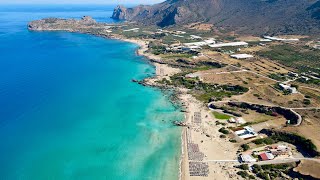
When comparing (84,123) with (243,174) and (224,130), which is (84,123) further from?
(243,174)

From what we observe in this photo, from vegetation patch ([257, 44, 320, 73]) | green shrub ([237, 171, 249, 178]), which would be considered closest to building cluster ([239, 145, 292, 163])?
green shrub ([237, 171, 249, 178])

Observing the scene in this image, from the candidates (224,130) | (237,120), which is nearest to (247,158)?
(224,130)

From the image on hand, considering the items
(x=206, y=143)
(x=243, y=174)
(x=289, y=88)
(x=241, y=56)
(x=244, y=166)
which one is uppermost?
(x=241, y=56)

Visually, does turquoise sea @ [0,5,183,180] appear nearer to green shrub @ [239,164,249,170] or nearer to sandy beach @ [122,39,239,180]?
sandy beach @ [122,39,239,180]

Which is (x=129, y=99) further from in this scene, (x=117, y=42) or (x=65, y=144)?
(x=117, y=42)

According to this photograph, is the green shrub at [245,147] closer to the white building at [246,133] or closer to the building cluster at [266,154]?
the building cluster at [266,154]

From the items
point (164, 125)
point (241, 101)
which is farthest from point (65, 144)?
point (241, 101)

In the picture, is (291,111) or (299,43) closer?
(291,111)

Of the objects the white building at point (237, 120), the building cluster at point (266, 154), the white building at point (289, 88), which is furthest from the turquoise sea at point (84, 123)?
the white building at point (289, 88)
